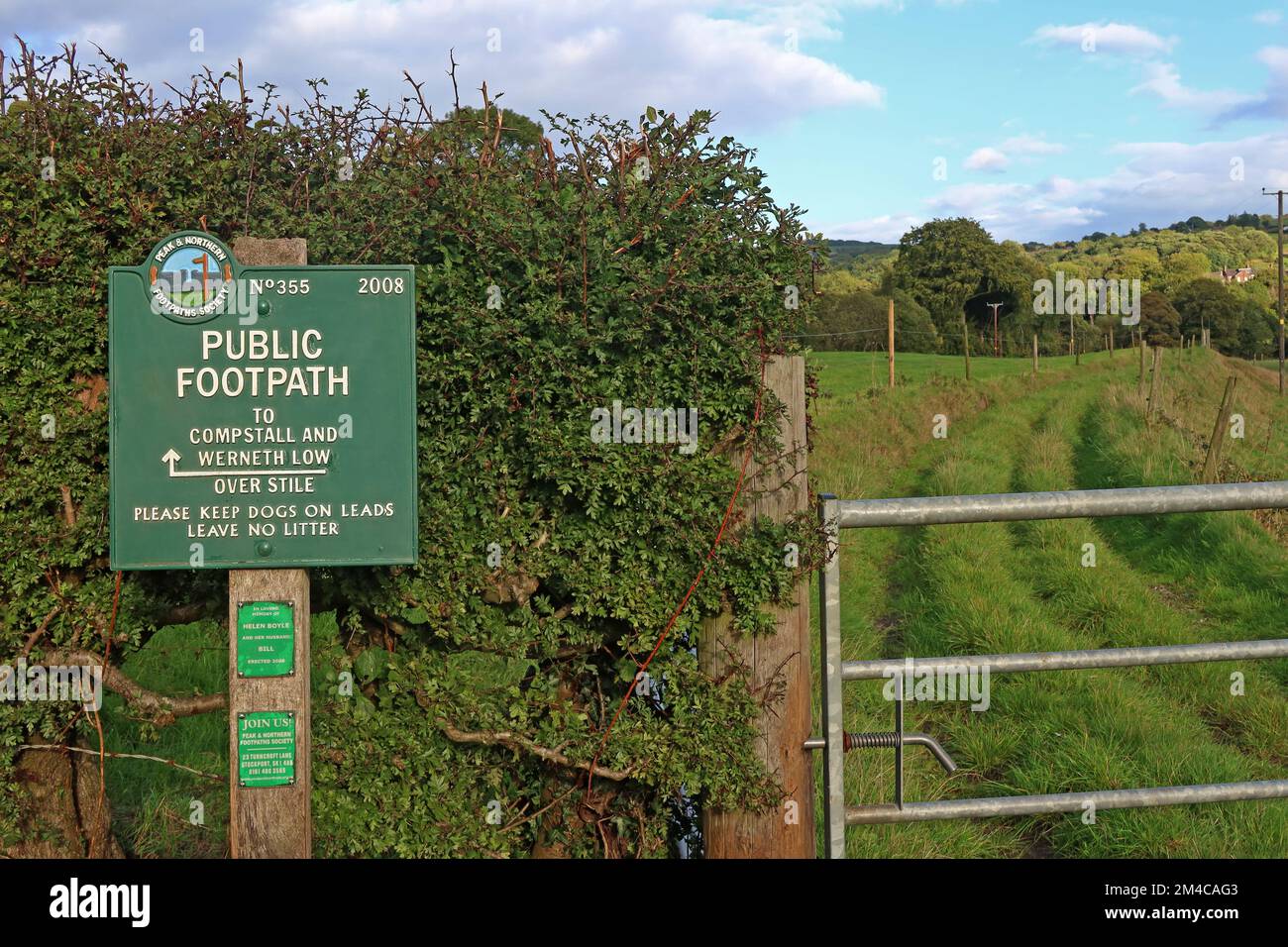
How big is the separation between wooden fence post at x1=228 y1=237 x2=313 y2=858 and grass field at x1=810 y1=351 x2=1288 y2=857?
206 cm

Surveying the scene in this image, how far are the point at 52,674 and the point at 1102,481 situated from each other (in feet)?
44.7

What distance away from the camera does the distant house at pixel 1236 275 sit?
245 feet

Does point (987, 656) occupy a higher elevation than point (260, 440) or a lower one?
lower

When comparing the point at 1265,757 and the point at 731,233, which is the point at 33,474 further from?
the point at 1265,757

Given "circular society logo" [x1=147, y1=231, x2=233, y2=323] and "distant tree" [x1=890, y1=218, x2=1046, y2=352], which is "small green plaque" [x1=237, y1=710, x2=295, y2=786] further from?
"distant tree" [x1=890, y1=218, x2=1046, y2=352]

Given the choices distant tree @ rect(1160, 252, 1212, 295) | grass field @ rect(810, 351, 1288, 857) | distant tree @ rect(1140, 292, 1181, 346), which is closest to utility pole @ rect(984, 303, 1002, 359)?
distant tree @ rect(1140, 292, 1181, 346)

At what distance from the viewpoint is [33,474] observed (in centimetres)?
347

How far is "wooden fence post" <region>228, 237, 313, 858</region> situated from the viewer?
10.8 ft

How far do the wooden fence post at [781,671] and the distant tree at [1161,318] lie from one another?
72.6m

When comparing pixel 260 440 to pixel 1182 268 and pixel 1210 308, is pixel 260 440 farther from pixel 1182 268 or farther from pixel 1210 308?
pixel 1182 268

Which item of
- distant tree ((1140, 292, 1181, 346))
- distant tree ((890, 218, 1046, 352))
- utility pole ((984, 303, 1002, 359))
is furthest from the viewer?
distant tree ((1140, 292, 1181, 346))

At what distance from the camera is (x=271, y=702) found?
3312 millimetres

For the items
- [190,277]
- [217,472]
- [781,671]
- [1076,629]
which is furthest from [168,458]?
[1076,629]

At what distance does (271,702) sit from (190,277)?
1.38 m
